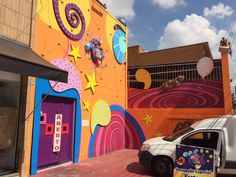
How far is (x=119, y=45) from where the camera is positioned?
14.4 m

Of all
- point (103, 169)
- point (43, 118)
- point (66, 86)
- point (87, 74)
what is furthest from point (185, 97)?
point (43, 118)

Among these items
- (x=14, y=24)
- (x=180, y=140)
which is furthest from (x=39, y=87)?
(x=180, y=140)

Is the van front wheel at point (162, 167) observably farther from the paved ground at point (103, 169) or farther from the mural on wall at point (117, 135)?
the mural on wall at point (117, 135)

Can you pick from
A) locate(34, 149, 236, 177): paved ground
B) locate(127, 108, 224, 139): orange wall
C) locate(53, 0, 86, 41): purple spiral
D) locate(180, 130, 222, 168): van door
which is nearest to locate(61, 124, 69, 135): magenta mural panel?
locate(34, 149, 236, 177): paved ground

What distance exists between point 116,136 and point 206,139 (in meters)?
5.99

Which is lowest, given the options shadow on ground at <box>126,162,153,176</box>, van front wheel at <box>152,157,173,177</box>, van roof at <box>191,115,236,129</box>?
shadow on ground at <box>126,162,153,176</box>

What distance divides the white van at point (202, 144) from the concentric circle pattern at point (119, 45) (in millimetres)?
6562

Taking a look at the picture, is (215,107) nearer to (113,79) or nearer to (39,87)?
(113,79)

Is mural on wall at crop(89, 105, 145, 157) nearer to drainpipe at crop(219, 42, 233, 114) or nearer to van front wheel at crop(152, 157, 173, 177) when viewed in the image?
van front wheel at crop(152, 157, 173, 177)

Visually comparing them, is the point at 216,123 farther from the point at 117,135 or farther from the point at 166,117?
the point at 117,135

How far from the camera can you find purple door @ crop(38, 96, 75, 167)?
8.84 m

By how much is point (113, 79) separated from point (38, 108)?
5751mm

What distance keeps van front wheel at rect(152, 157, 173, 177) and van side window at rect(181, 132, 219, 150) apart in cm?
80

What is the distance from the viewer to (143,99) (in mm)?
14703
